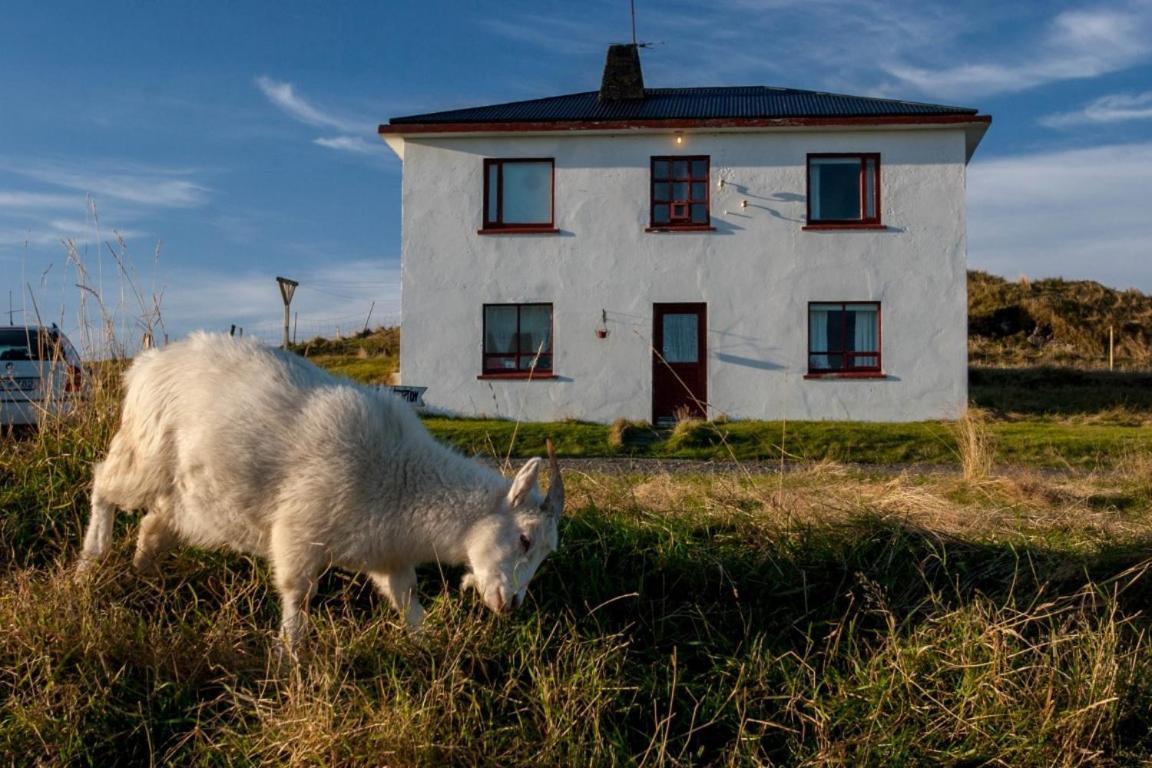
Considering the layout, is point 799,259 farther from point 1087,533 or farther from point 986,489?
point 1087,533

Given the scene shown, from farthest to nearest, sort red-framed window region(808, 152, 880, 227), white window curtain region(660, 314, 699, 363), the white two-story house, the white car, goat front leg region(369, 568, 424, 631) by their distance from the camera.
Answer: white window curtain region(660, 314, 699, 363)
red-framed window region(808, 152, 880, 227)
the white two-story house
the white car
goat front leg region(369, 568, 424, 631)

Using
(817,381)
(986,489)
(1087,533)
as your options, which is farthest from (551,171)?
(1087,533)

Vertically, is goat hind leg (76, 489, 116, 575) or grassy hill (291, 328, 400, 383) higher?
grassy hill (291, 328, 400, 383)

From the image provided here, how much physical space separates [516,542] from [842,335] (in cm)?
1899

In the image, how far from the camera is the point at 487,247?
2305 centimetres

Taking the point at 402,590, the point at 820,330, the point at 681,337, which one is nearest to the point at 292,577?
the point at 402,590

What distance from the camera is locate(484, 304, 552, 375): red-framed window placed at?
23.0 meters

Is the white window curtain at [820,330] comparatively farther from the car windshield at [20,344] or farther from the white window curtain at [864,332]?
the car windshield at [20,344]

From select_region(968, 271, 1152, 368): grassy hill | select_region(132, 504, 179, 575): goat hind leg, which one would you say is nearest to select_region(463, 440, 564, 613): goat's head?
select_region(132, 504, 179, 575): goat hind leg

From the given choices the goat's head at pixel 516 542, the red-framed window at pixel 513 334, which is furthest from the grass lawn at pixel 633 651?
the red-framed window at pixel 513 334

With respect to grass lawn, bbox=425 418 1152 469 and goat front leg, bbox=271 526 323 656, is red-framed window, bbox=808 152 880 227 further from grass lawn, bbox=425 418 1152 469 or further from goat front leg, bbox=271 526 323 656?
goat front leg, bbox=271 526 323 656

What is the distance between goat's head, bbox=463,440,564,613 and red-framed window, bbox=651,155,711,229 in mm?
18714

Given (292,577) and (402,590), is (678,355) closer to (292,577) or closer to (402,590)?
(402,590)

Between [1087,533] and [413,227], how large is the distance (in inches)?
733
